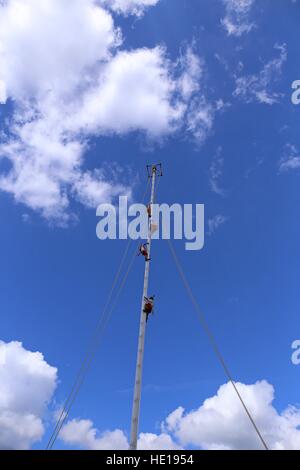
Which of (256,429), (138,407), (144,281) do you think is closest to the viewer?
(138,407)

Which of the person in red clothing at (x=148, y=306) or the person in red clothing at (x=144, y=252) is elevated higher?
the person in red clothing at (x=144, y=252)

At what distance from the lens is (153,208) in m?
29.4

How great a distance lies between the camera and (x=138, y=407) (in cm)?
1992

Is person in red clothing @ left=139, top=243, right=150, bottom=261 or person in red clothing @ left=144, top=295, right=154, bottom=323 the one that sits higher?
person in red clothing @ left=139, top=243, right=150, bottom=261
